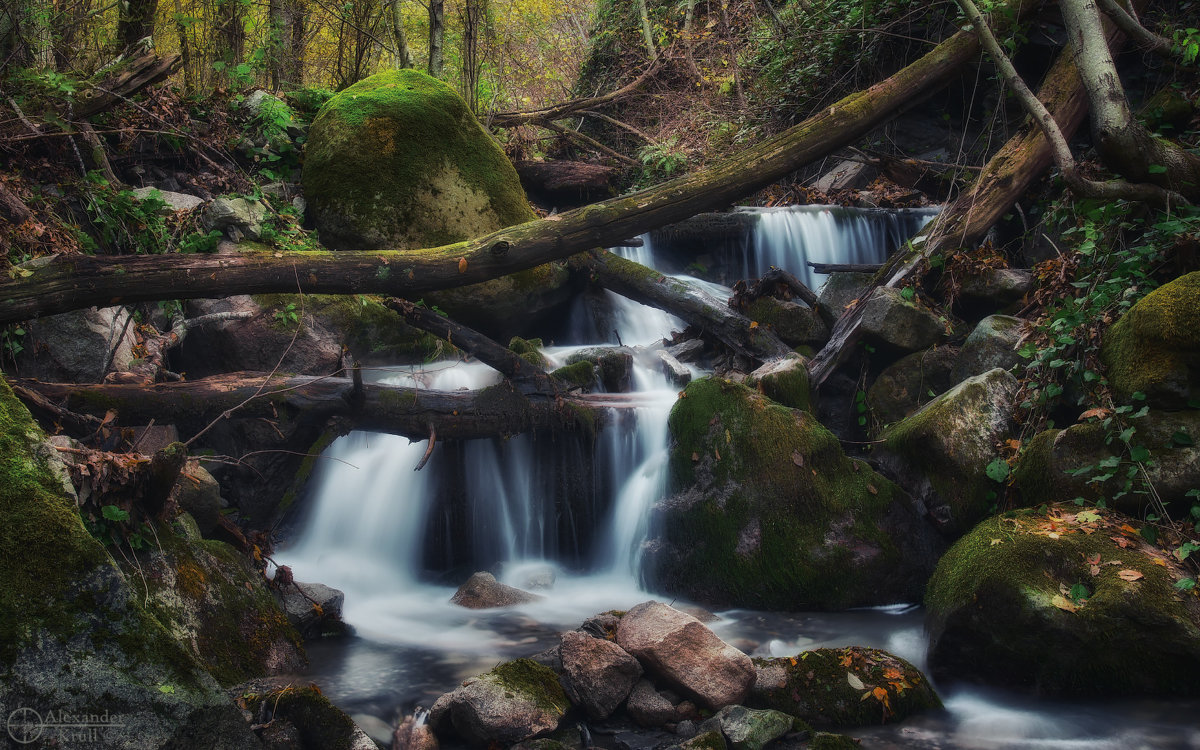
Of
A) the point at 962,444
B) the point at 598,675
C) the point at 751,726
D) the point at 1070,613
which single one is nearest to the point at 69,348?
the point at 598,675

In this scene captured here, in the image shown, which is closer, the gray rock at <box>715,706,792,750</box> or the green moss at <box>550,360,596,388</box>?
the gray rock at <box>715,706,792,750</box>

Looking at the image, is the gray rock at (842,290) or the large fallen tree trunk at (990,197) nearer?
the large fallen tree trunk at (990,197)

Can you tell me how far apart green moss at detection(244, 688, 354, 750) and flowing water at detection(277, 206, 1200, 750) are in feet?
1.72

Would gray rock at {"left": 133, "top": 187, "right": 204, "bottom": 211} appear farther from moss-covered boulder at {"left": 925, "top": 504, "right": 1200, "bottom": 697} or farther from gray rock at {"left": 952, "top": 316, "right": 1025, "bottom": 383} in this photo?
moss-covered boulder at {"left": 925, "top": 504, "right": 1200, "bottom": 697}

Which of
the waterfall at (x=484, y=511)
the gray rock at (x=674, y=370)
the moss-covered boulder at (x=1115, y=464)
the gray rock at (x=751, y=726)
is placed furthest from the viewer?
the gray rock at (x=674, y=370)

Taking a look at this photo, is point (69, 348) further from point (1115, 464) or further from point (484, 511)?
point (1115, 464)

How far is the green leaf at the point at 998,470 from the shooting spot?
518 cm

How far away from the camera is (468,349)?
5922mm

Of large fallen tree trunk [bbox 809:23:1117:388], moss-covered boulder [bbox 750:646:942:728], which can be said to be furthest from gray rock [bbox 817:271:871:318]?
moss-covered boulder [bbox 750:646:942:728]

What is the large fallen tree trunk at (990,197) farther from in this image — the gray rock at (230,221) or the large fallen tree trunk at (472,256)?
the gray rock at (230,221)

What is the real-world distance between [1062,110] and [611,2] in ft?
42.5

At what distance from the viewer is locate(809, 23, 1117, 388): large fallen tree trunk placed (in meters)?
6.96

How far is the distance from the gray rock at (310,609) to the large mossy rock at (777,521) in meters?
2.34

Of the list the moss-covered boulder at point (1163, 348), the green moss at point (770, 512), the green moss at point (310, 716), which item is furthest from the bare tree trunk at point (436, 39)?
the green moss at point (310, 716)
